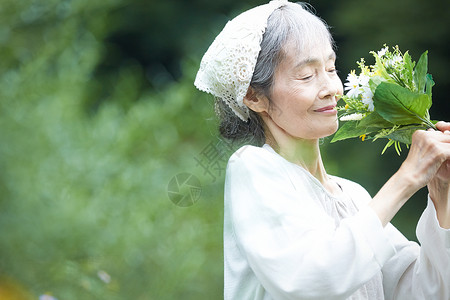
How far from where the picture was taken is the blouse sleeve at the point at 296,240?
1.25 m

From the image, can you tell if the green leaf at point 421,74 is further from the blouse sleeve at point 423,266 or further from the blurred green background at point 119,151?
the blurred green background at point 119,151

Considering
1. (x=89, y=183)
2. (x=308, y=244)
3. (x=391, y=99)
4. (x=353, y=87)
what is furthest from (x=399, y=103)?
(x=89, y=183)

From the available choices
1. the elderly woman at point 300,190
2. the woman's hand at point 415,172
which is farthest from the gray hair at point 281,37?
the woman's hand at point 415,172

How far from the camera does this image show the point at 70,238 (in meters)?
3.19

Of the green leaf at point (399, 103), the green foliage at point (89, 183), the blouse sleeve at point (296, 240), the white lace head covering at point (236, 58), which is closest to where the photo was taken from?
the blouse sleeve at point (296, 240)

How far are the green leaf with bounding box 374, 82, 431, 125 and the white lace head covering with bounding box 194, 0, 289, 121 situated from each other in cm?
28

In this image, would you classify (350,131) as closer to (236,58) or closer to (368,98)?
(368,98)

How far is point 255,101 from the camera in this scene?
1506 mm

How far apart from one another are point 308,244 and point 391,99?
1.12 feet

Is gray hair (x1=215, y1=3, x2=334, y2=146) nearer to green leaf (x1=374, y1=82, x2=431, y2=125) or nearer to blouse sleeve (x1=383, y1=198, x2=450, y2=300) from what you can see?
green leaf (x1=374, y1=82, x2=431, y2=125)

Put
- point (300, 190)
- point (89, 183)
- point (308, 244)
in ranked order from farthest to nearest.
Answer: point (89, 183), point (300, 190), point (308, 244)

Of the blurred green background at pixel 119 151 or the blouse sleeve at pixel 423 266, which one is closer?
the blouse sleeve at pixel 423 266

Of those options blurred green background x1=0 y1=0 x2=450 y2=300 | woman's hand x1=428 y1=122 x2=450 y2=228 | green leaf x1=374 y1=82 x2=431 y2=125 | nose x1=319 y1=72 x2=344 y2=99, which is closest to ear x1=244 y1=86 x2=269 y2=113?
nose x1=319 y1=72 x2=344 y2=99

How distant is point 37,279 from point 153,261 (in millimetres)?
531
